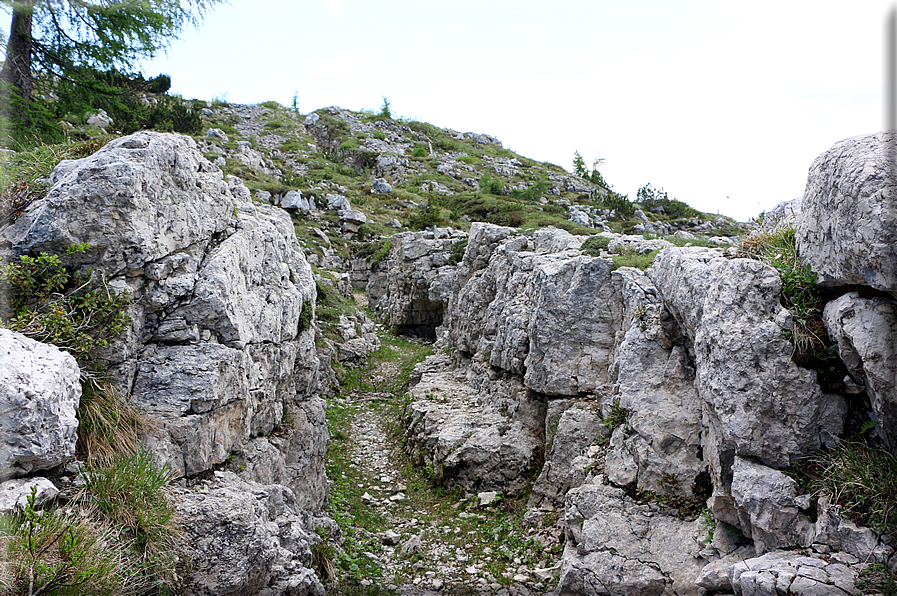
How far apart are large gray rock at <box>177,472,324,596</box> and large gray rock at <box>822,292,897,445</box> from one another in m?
7.40

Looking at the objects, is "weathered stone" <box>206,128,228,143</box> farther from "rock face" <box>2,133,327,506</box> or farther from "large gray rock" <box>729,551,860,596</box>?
"large gray rock" <box>729,551,860,596</box>

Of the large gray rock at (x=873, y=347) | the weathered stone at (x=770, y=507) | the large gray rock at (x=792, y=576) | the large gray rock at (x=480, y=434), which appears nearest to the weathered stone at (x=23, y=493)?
the large gray rock at (x=792, y=576)

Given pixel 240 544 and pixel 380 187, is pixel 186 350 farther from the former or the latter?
pixel 380 187

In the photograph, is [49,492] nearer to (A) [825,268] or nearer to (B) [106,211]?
(B) [106,211]

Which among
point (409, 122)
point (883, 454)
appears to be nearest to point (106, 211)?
point (883, 454)

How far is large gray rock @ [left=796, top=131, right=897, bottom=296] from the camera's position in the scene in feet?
14.8

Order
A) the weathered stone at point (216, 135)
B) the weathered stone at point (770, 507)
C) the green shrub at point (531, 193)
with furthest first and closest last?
the weathered stone at point (216, 135) < the green shrub at point (531, 193) < the weathered stone at point (770, 507)

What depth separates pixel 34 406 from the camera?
4617mm

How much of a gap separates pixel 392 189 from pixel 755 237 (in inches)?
2159

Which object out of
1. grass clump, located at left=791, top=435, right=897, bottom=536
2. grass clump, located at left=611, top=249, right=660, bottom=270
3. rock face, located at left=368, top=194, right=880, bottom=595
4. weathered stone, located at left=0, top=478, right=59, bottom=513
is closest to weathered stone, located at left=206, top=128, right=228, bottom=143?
rock face, located at left=368, top=194, right=880, bottom=595

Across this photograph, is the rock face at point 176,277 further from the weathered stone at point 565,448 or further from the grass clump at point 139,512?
the weathered stone at point 565,448

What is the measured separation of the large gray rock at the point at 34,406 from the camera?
447cm

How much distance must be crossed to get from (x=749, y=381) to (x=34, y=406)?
8.06 meters

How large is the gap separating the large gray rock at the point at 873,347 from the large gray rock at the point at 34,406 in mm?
8389
